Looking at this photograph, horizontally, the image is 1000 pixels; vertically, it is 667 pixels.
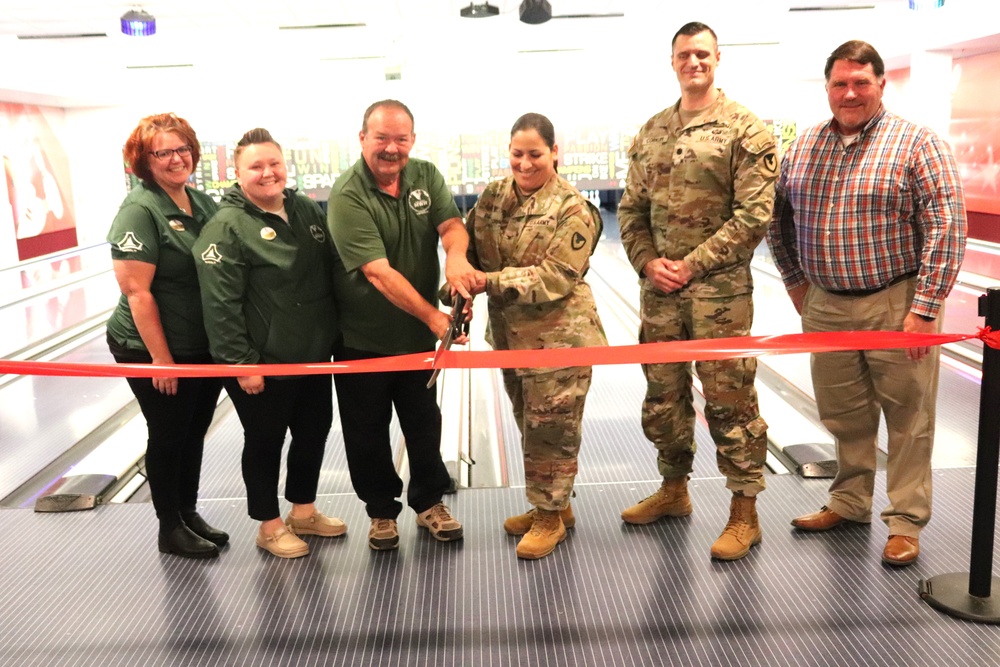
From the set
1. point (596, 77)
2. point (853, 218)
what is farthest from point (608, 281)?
point (853, 218)

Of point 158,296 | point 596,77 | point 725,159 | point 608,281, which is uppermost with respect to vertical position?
point 596,77

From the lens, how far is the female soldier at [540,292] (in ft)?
9.04

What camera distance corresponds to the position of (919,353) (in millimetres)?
2695

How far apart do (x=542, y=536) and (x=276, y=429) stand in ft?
3.24

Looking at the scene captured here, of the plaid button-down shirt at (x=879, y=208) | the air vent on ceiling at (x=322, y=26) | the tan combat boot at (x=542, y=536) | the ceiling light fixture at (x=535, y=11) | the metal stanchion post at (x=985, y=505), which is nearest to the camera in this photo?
the metal stanchion post at (x=985, y=505)

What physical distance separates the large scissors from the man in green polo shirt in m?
0.04

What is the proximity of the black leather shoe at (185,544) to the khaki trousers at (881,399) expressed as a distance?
2212 millimetres

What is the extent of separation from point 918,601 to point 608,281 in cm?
678

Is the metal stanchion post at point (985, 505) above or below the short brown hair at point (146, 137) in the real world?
below

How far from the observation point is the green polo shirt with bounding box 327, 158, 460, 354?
2.75 metres

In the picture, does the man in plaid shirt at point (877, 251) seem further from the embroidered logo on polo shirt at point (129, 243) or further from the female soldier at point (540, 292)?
the embroidered logo on polo shirt at point (129, 243)

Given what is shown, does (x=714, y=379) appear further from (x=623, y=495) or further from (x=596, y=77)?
(x=596, y=77)

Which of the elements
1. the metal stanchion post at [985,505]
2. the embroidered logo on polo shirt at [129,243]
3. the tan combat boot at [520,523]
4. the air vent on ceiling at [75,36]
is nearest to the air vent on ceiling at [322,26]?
the air vent on ceiling at [75,36]

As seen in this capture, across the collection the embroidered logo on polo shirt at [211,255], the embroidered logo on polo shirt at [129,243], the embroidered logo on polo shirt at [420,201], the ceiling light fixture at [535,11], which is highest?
the ceiling light fixture at [535,11]
